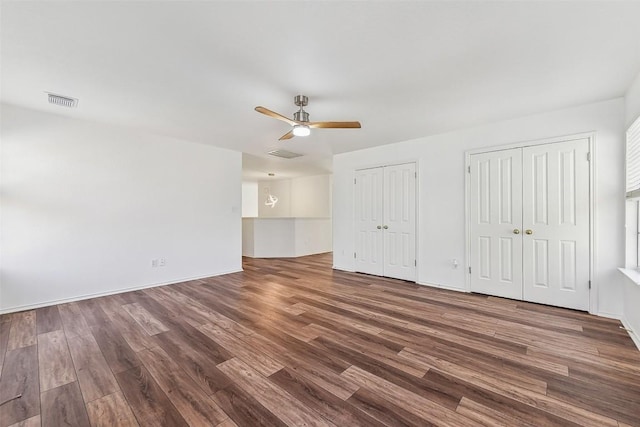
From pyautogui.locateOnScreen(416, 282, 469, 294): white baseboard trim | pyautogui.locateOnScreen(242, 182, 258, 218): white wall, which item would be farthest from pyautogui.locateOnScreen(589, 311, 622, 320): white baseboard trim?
pyautogui.locateOnScreen(242, 182, 258, 218): white wall

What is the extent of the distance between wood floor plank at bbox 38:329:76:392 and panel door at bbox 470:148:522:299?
14.9 ft

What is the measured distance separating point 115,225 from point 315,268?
360 centimetres

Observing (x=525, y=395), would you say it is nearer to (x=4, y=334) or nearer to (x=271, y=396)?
(x=271, y=396)

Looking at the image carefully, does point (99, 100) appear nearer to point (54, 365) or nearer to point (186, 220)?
point (186, 220)

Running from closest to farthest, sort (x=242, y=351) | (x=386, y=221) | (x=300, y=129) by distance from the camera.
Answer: (x=242, y=351) → (x=300, y=129) → (x=386, y=221)

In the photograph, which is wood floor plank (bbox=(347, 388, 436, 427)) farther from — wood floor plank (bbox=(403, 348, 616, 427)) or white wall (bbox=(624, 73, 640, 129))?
white wall (bbox=(624, 73, 640, 129))

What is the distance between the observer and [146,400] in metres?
1.61

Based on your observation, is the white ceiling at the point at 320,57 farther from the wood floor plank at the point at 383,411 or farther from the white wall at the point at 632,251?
the wood floor plank at the point at 383,411

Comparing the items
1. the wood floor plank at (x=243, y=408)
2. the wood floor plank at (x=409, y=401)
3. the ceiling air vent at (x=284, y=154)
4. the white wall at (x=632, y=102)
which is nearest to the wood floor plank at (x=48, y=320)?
the wood floor plank at (x=243, y=408)

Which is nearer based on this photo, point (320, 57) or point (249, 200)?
point (320, 57)

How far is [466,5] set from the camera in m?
1.56

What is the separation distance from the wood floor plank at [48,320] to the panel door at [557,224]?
5.57 metres

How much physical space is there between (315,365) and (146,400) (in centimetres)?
112

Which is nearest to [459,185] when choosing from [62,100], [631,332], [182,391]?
[631,332]
